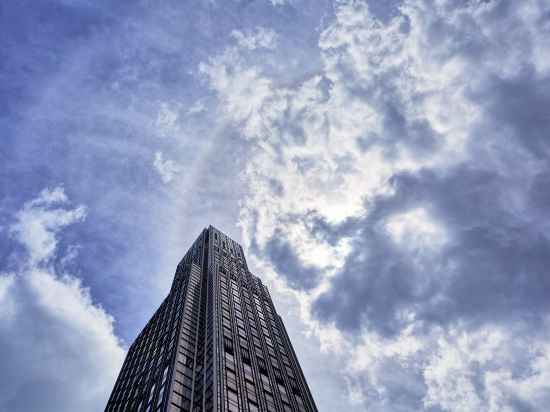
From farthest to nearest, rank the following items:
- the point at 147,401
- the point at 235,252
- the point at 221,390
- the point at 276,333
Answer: the point at 235,252, the point at 276,333, the point at 147,401, the point at 221,390

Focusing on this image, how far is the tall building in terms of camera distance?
52.5m

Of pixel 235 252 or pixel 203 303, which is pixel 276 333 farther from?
pixel 235 252

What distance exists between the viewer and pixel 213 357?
57.9 m

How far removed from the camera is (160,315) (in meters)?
94.6

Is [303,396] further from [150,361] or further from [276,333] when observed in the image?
[150,361]

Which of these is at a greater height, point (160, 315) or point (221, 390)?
point (160, 315)

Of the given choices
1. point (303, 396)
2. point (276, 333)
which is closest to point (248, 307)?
point (276, 333)

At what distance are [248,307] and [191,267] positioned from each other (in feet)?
72.8

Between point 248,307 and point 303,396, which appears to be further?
point 248,307

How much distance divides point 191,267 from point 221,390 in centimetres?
5434

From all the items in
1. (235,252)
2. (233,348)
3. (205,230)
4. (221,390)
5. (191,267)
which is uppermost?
(205,230)

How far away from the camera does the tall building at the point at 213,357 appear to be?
52.5 metres

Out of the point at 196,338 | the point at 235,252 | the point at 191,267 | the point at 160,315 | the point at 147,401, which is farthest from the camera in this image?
the point at 235,252

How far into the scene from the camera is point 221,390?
5078 cm
